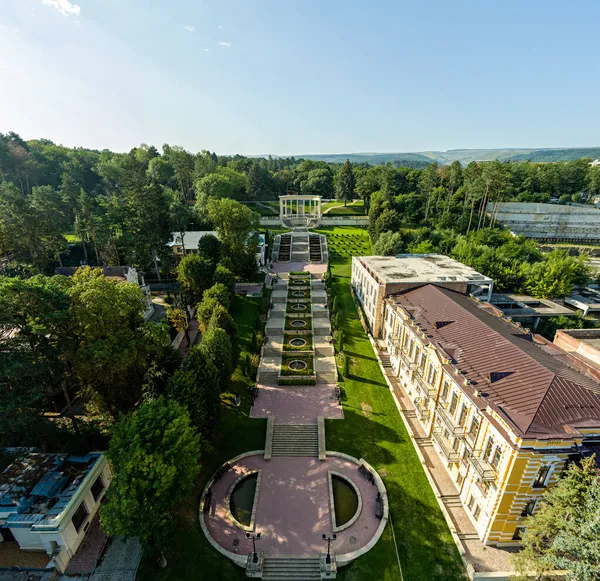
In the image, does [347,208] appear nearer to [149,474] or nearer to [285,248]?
[285,248]

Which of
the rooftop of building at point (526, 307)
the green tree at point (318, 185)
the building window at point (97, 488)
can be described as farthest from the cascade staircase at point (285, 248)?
the building window at point (97, 488)

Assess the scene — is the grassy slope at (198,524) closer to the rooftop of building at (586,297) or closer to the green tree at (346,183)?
the rooftop of building at (586,297)

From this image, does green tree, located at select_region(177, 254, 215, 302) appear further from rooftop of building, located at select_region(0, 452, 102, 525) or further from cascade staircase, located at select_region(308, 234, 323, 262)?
cascade staircase, located at select_region(308, 234, 323, 262)

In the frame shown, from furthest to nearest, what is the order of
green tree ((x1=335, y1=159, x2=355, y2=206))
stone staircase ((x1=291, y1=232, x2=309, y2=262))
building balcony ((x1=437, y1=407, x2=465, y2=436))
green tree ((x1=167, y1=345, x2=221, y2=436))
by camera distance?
green tree ((x1=335, y1=159, x2=355, y2=206)) → stone staircase ((x1=291, y1=232, x2=309, y2=262)) → green tree ((x1=167, y1=345, x2=221, y2=436)) → building balcony ((x1=437, y1=407, x2=465, y2=436))

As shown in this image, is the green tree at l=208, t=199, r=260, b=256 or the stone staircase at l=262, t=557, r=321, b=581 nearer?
the stone staircase at l=262, t=557, r=321, b=581

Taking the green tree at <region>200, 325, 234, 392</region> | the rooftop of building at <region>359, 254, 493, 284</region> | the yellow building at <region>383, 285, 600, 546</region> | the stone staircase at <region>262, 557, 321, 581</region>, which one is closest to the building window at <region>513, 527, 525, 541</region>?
the yellow building at <region>383, 285, 600, 546</region>

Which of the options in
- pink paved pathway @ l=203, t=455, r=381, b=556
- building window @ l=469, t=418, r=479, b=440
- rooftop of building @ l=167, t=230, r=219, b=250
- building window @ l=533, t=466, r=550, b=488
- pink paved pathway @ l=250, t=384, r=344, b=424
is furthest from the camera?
rooftop of building @ l=167, t=230, r=219, b=250

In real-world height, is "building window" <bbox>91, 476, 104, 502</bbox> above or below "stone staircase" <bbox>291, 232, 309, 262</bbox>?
below
